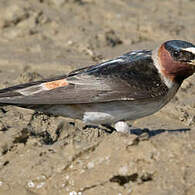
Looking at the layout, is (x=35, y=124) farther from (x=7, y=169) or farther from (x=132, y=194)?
(x=132, y=194)

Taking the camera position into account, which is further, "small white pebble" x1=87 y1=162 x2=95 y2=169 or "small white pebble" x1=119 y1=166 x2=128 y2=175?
"small white pebble" x1=87 y1=162 x2=95 y2=169

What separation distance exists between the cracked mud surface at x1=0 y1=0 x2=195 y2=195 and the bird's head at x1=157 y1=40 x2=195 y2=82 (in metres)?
0.53

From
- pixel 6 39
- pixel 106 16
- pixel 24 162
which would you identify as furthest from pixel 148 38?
pixel 24 162

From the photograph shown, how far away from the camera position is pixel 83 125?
618 cm

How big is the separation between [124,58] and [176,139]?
144 centimetres

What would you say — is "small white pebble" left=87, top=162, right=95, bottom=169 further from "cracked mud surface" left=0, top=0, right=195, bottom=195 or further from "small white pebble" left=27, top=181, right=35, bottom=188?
"small white pebble" left=27, top=181, right=35, bottom=188

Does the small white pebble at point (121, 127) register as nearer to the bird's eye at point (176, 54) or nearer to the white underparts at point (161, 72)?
the white underparts at point (161, 72)

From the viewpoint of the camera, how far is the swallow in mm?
5477

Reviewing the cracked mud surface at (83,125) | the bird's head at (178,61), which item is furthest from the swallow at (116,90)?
the cracked mud surface at (83,125)

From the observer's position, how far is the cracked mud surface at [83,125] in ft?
14.6

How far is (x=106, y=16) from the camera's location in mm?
10062

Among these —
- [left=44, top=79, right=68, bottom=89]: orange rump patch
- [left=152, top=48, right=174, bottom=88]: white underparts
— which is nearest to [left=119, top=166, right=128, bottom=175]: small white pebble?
[left=152, top=48, right=174, bottom=88]: white underparts

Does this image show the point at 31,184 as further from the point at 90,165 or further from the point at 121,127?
the point at 121,127

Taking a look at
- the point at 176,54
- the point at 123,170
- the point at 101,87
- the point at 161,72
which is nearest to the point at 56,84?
the point at 101,87
